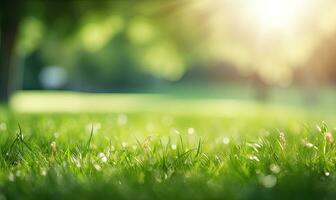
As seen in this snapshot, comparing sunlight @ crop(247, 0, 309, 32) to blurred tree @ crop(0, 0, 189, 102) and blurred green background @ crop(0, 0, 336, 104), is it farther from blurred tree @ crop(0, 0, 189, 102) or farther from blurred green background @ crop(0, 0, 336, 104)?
blurred tree @ crop(0, 0, 189, 102)

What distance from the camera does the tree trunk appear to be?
1733cm

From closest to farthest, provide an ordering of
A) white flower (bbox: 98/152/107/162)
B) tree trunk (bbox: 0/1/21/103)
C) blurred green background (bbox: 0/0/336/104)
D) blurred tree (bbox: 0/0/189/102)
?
white flower (bbox: 98/152/107/162) → blurred tree (bbox: 0/0/189/102) → blurred green background (bbox: 0/0/336/104) → tree trunk (bbox: 0/1/21/103)

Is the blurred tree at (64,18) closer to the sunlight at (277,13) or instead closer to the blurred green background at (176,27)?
the blurred green background at (176,27)

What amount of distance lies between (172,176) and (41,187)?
31.3 inches

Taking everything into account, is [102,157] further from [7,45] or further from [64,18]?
[7,45]

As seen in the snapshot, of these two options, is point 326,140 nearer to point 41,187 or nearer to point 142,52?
point 41,187

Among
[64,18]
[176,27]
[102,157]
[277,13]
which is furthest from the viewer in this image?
[176,27]

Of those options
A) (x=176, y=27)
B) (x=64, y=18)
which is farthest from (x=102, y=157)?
(x=176, y=27)

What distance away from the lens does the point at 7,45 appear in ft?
60.3

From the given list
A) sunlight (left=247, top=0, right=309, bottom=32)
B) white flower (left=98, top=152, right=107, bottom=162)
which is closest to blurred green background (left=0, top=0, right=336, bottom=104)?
sunlight (left=247, top=0, right=309, bottom=32)

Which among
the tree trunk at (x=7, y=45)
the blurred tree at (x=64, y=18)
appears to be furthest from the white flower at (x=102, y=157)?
the tree trunk at (x=7, y=45)

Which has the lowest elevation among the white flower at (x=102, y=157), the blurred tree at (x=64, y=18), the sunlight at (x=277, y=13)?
the white flower at (x=102, y=157)

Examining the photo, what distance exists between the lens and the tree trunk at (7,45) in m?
17.3

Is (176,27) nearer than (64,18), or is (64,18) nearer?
(64,18)
